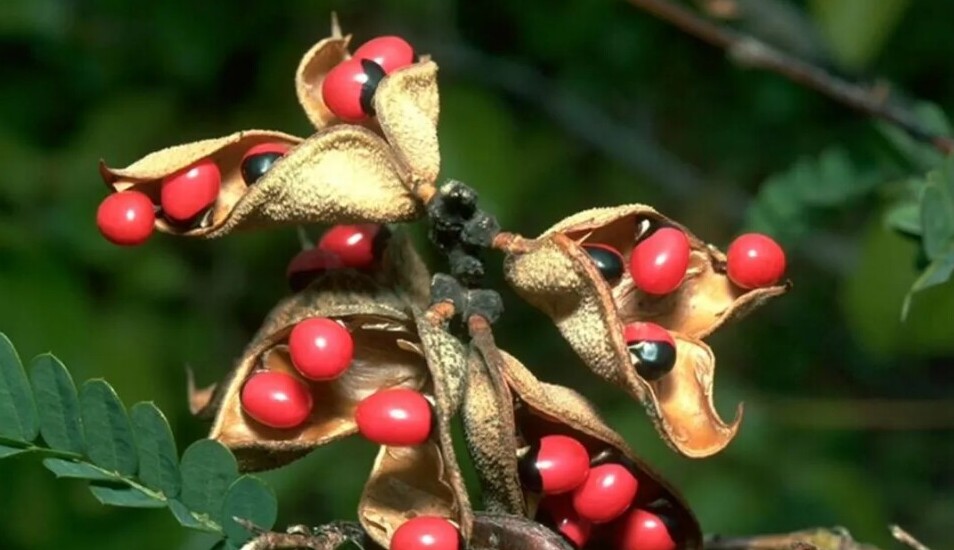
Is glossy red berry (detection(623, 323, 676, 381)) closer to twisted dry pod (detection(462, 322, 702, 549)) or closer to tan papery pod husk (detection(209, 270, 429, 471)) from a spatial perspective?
twisted dry pod (detection(462, 322, 702, 549))

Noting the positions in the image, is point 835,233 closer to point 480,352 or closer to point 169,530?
point 169,530

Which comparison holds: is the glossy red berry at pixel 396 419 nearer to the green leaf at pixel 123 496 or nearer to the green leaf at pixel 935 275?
the green leaf at pixel 123 496

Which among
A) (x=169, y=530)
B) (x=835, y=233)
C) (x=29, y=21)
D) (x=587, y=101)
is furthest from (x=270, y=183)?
(x=835, y=233)

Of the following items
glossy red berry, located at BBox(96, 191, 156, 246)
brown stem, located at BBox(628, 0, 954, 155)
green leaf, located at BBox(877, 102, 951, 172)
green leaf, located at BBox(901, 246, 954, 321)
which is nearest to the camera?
glossy red berry, located at BBox(96, 191, 156, 246)

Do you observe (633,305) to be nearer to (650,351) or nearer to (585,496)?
(650,351)

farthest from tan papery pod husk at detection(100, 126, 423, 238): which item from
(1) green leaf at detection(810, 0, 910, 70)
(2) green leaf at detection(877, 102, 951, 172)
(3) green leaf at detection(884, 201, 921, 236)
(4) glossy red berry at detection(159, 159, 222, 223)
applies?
(1) green leaf at detection(810, 0, 910, 70)

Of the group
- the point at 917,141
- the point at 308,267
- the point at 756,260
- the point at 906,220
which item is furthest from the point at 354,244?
the point at 917,141
